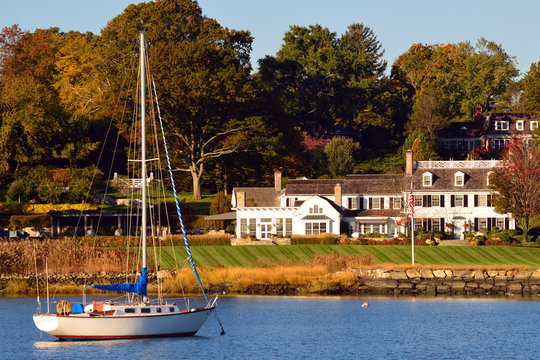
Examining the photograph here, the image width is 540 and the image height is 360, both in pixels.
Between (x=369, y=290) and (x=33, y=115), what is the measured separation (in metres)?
50.3

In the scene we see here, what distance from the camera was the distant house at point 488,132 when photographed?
435 ft

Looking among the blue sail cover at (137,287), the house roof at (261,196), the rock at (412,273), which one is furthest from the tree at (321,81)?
the blue sail cover at (137,287)

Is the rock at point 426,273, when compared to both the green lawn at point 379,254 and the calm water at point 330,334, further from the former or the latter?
the green lawn at point 379,254

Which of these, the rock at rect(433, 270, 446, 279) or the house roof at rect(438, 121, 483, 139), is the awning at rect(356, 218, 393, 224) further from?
the house roof at rect(438, 121, 483, 139)

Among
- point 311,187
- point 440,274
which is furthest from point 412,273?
point 311,187

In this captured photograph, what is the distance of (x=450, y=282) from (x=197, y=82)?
42.1 metres

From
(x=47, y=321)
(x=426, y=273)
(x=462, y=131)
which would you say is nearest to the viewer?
(x=47, y=321)

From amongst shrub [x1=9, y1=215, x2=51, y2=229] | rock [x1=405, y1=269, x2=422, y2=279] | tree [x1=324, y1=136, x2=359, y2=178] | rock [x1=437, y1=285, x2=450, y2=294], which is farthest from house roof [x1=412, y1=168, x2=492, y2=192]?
shrub [x1=9, y1=215, x2=51, y2=229]

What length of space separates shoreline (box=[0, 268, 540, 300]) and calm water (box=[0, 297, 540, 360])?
3259mm

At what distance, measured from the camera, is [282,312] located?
167ft

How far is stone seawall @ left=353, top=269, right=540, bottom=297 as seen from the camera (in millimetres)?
58875

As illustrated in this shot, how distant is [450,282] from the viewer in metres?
59.6

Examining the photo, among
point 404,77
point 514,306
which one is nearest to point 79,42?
point 404,77

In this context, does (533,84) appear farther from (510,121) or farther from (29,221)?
(29,221)
